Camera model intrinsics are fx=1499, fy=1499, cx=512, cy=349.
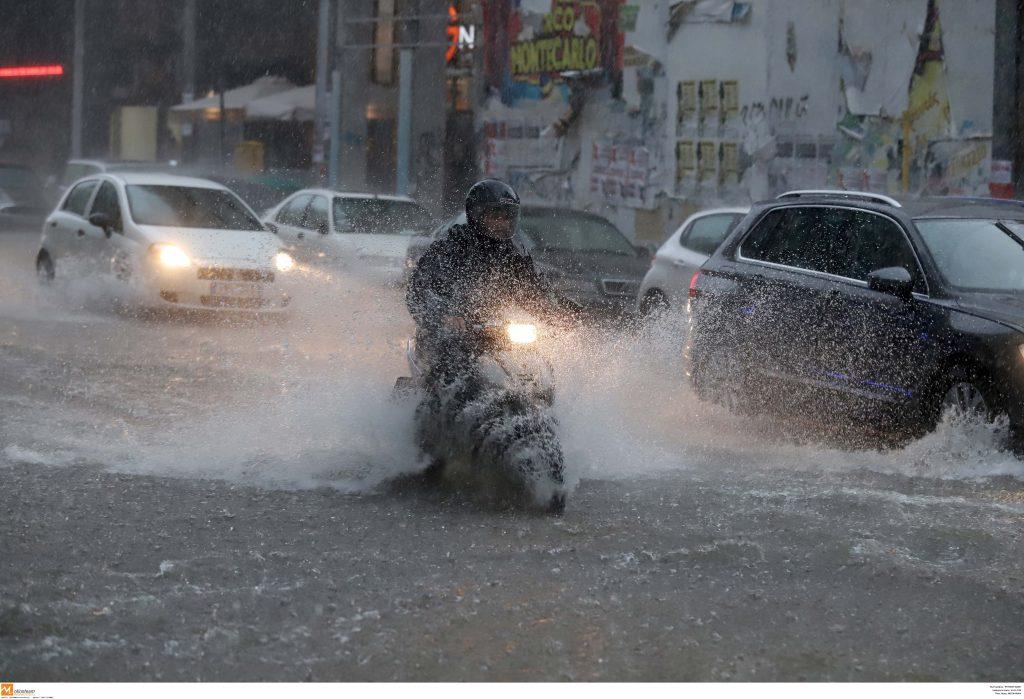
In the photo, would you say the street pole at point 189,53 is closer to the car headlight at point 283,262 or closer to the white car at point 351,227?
the white car at point 351,227

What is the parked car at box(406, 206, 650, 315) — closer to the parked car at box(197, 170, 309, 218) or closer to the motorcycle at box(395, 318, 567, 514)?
the parked car at box(197, 170, 309, 218)

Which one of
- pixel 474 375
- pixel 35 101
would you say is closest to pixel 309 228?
pixel 474 375

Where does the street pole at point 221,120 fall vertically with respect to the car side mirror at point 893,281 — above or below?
above

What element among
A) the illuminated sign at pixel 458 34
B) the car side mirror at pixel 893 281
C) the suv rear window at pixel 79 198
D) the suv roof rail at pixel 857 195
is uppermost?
the illuminated sign at pixel 458 34

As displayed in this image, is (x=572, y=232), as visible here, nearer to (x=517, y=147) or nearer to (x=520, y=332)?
(x=520, y=332)

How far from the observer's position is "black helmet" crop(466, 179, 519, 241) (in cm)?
689

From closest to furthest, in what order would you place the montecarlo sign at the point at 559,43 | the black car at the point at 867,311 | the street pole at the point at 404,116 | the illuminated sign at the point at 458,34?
the black car at the point at 867,311 < the montecarlo sign at the point at 559,43 < the illuminated sign at the point at 458,34 < the street pole at the point at 404,116

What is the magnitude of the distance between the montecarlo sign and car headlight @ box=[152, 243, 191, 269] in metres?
12.5

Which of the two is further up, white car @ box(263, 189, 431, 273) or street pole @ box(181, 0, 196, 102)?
street pole @ box(181, 0, 196, 102)

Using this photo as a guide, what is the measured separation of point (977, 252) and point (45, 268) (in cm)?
1245

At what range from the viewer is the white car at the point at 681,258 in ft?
46.0

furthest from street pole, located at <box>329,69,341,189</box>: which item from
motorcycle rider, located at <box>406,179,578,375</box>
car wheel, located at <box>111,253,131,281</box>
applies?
motorcycle rider, located at <box>406,179,578,375</box>

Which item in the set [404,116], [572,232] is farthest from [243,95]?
[572,232]

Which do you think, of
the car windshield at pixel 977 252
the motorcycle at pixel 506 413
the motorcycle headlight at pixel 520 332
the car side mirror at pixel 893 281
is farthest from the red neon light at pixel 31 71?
the motorcycle headlight at pixel 520 332
